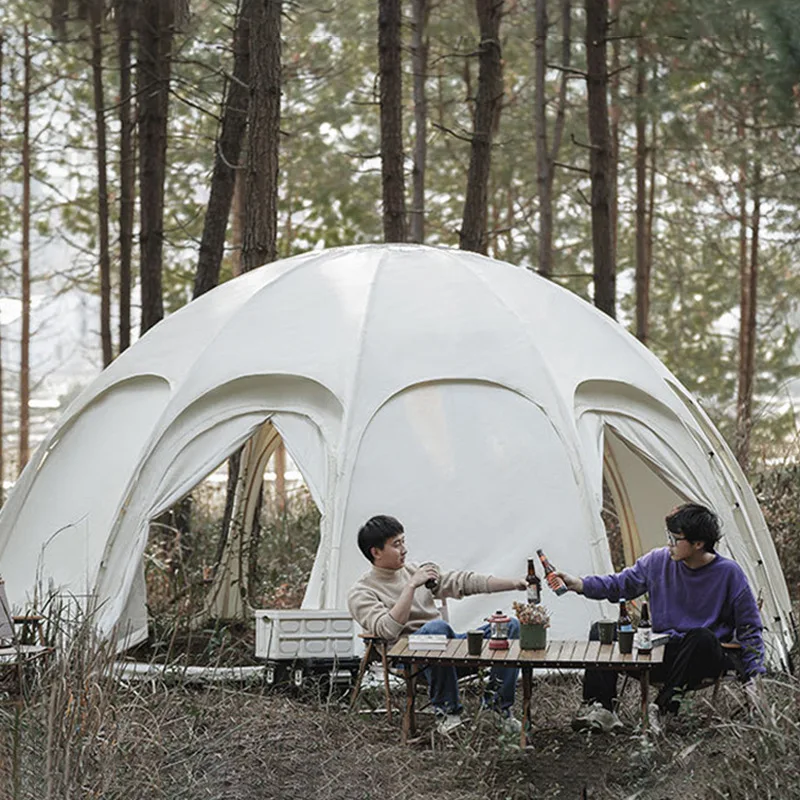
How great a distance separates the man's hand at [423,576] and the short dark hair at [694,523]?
110 cm

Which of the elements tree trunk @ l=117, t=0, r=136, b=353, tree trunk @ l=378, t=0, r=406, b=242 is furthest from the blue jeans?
tree trunk @ l=117, t=0, r=136, b=353

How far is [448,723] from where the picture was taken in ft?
20.0

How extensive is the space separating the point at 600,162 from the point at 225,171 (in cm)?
324

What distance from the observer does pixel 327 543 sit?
24.1 feet

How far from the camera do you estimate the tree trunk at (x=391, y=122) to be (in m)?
11.4

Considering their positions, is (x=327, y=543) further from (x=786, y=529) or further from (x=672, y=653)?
(x=786, y=529)

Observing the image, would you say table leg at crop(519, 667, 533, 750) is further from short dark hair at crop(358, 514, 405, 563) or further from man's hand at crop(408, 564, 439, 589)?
short dark hair at crop(358, 514, 405, 563)

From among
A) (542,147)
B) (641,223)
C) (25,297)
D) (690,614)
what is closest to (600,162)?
(542,147)

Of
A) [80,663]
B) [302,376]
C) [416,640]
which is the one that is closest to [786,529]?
[302,376]

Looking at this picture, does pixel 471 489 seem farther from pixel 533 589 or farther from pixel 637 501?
pixel 637 501

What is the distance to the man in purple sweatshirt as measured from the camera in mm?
6082

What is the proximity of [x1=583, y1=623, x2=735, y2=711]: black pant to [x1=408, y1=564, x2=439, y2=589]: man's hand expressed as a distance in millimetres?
819

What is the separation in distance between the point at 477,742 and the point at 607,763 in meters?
0.56

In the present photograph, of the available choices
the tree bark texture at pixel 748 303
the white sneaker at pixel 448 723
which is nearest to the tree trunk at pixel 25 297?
the tree bark texture at pixel 748 303
